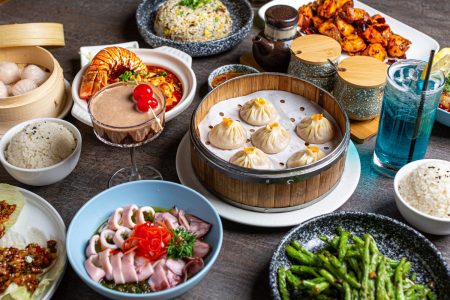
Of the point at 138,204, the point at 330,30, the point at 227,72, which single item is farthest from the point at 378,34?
the point at 138,204

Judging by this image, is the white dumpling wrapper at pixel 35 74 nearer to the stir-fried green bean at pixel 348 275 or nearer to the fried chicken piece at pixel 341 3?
the stir-fried green bean at pixel 348 275

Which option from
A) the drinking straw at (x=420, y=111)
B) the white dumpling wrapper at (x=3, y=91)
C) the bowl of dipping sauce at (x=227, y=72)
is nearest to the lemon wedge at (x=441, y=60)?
the drinking straw at (x=420, y=111)

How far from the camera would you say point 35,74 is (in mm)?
2754

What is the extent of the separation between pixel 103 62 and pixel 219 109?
0.71 m

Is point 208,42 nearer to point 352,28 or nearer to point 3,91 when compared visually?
point 352,28

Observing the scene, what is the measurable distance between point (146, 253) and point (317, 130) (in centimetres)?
95

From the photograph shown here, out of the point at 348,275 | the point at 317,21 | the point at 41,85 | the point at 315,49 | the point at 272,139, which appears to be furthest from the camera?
the point at 317,21

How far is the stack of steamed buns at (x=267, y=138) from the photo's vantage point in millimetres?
2242

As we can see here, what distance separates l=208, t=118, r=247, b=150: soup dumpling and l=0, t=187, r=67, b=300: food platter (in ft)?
2.42

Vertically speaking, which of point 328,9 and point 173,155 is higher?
point 328,9

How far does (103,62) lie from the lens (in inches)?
111

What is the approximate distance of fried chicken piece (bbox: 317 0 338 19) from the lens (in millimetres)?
3250

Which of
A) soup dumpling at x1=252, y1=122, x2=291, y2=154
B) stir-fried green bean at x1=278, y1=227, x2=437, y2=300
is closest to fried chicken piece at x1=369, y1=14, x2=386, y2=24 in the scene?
soup dumpling at x1=252, y1=122, x2=291, y2=154

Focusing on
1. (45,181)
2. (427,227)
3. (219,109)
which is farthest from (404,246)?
(45,181)
